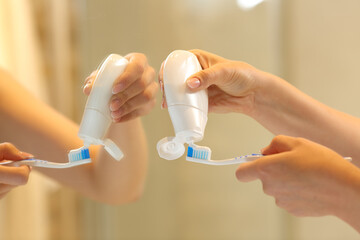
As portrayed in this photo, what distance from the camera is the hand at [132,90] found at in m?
0.34

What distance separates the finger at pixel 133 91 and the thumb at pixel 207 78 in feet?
0.19

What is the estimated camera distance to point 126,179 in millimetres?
526

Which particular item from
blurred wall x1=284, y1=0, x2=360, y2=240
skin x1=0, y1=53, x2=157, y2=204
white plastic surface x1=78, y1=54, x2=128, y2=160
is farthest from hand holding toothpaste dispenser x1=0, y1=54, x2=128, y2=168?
blurred wall x1=284, y1=0, x2=360, y2=240

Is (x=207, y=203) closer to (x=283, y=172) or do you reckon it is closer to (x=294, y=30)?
(x=294, y=30)

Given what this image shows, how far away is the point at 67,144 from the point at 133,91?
6.0 inches

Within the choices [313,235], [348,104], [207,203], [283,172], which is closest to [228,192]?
[207,203]

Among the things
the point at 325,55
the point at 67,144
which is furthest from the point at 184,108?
the point at 325,55

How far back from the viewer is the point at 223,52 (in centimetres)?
59

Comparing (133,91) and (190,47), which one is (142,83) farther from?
(190,47)

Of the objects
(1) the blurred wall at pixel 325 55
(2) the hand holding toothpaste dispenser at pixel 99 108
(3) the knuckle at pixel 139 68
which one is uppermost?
(1) the blurred wall at pixel 325 55

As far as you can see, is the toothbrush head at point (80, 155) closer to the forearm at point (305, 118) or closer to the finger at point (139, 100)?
the finger at point (139, 100)

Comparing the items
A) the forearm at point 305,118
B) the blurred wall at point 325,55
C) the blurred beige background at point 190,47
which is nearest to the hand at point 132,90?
the forearm at point 305,118

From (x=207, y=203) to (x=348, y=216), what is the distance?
23.6 inches

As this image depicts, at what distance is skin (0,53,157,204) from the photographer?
484 mm
